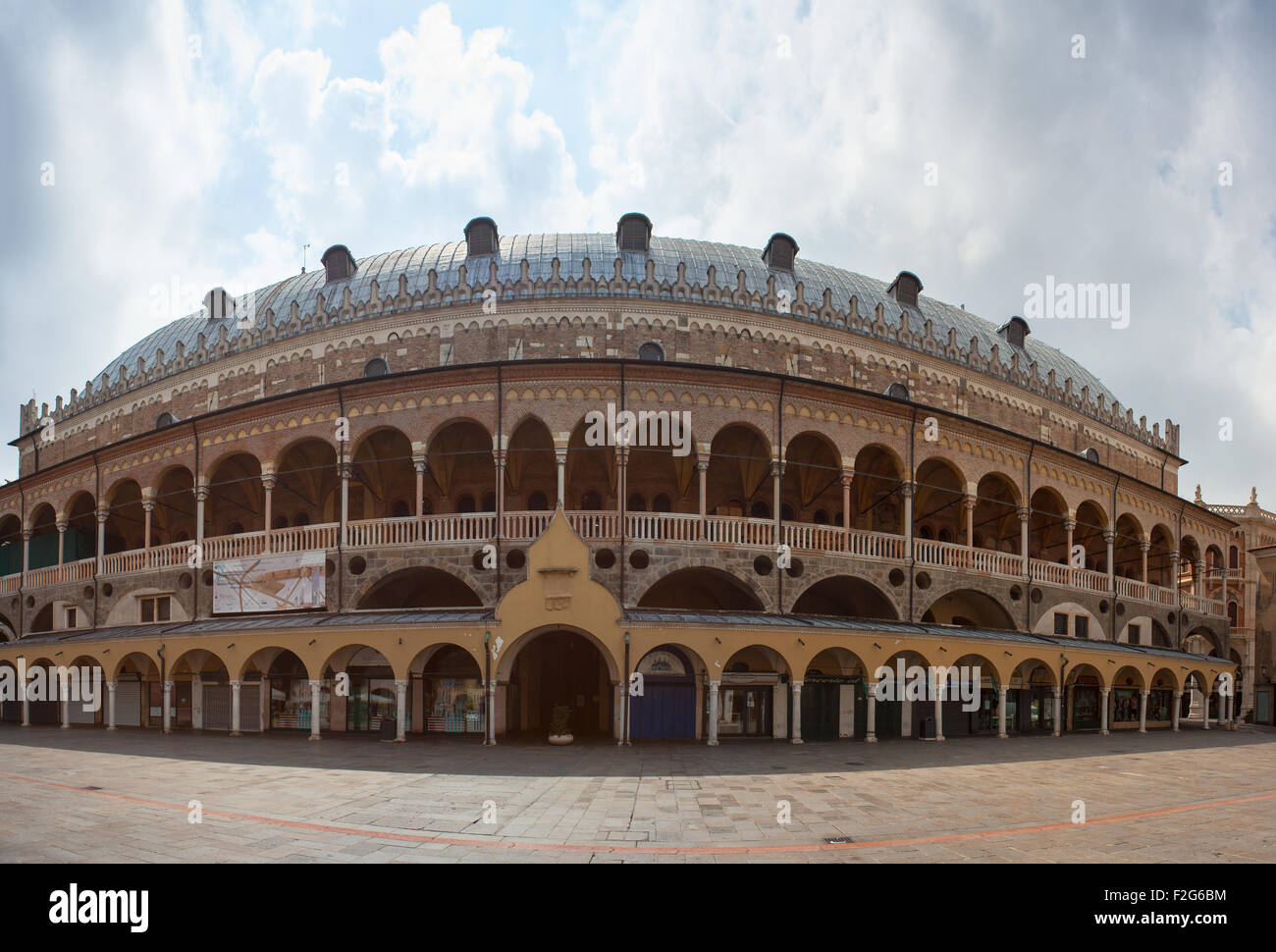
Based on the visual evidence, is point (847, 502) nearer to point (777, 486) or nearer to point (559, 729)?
point (777, 486)

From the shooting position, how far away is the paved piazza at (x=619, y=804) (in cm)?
1147

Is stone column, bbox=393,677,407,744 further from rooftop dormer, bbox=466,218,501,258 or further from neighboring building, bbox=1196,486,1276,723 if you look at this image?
neighboring building, bbox=1196,486,1276,723

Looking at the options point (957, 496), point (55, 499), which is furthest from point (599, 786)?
point (55, 499)

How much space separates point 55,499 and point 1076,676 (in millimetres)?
48998

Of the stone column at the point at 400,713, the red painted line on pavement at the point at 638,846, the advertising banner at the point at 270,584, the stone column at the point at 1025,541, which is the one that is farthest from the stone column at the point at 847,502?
the advertising banner at the point at 270,584

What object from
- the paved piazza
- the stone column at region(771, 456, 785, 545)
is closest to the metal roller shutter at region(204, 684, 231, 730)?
the paved piazza

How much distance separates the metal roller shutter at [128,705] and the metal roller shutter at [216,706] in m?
A: 4.13

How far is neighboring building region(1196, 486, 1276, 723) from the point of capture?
50.8 m

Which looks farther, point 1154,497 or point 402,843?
point 1154,497

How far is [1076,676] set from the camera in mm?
33500

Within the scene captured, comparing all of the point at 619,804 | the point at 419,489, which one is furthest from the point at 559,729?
the point at 419,489

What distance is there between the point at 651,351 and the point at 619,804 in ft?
72.4
